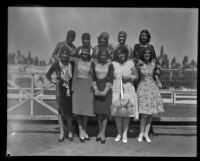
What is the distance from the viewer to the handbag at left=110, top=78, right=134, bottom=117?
478cm

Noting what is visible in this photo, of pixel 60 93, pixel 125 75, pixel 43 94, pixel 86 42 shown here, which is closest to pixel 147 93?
pixel 125 75

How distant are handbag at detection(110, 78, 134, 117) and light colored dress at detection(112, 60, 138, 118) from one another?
0.15 ft

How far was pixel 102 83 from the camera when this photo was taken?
4.80m

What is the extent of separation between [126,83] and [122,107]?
0.41m

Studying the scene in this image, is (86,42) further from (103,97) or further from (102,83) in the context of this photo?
(103,97)

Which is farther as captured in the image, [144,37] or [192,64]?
[192,64]

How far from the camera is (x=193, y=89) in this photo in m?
5.44

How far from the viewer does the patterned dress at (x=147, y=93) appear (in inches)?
191

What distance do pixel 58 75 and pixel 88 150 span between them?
135 centimetres

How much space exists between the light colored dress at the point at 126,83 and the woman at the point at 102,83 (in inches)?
3.1

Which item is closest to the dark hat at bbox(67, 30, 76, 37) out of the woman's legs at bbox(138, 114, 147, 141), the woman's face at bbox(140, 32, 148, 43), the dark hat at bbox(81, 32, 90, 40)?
the dark hat at bbox(81, 32, 90, 40)

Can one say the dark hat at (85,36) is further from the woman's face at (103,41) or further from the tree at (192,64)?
the tree at (192,64)

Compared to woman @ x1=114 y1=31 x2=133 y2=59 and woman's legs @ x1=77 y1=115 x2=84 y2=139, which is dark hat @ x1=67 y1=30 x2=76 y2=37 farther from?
woman's legs @ x1=77 y1=115 x2=84 y2=139

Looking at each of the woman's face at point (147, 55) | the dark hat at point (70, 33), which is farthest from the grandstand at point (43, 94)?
the dark hat at point (70, 33)
